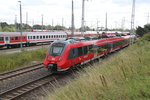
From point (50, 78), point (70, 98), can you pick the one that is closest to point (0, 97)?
point (50, 78)

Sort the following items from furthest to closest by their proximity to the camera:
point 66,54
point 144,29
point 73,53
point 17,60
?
1. point 144,29
2. point 17,60
3. point 73,53
4. point 66,54

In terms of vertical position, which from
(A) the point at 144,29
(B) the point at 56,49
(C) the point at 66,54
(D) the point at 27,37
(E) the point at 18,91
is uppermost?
(A) the point at 144,29

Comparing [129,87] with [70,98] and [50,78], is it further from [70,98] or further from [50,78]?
[50,78]

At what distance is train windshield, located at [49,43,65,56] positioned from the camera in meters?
12.7

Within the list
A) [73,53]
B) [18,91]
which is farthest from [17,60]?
[18,91]

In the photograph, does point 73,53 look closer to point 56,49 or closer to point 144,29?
point 56,49

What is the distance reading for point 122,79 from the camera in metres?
6.07

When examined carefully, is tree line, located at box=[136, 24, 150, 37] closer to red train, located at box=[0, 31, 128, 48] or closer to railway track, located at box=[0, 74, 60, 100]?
red train, located at box=[0, 31, 128, 48]

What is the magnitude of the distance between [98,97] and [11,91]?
612cm

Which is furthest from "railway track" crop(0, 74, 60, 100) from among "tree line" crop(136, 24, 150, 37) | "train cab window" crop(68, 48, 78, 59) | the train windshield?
"tree line" crop(136, 24, 150, 37)

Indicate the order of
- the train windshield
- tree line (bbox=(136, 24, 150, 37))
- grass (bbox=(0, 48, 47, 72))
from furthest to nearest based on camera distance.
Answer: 1. tree line (bbox=(136, 24, 150, 37))
2. grass (bbox=(0, 48, 47, 72))
3. the train windshield

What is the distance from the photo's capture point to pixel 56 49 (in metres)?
13.0

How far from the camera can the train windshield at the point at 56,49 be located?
12702mm

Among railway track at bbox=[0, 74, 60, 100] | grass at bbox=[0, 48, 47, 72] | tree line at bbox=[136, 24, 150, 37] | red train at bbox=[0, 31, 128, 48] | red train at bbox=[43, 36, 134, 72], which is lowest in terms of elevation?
railway track at bbox=[0, 74, 60, 100]
